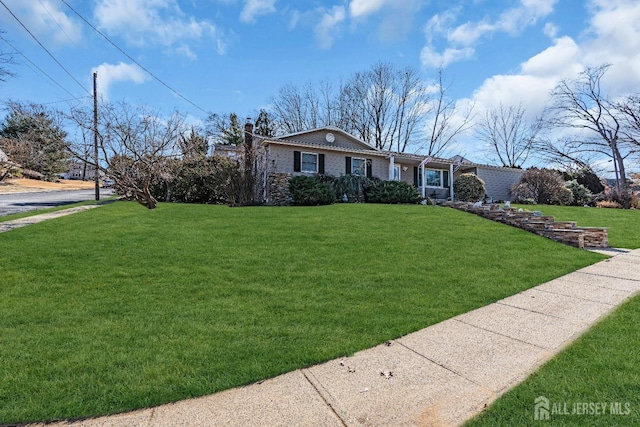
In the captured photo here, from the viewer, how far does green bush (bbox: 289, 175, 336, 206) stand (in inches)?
587

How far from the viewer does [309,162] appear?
17969 mm

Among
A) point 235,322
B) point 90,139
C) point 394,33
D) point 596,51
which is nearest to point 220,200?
point 90,139

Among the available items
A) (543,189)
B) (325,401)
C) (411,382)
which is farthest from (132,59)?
(543,189)

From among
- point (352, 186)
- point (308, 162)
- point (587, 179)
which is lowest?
point (352, 186)

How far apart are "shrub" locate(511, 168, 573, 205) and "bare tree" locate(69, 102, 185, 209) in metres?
20.3

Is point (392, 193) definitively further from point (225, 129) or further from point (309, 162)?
point (225, 129)

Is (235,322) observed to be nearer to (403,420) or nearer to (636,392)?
(403,420)

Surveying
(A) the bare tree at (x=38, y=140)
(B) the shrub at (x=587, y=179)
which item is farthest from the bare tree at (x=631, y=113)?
(A) the bare tree at (x=38, y=140)

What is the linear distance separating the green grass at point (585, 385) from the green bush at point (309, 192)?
1211cm

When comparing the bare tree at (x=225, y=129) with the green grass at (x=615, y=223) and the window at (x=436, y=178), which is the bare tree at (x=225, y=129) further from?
the green grass at (x=615, y=223)

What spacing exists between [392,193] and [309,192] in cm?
444

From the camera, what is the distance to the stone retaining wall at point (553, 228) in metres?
8.54

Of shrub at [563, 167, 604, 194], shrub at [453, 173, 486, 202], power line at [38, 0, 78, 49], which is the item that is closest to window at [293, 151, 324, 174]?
shrub at [453, 173, 486, 202]

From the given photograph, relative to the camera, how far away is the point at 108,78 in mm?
16438
